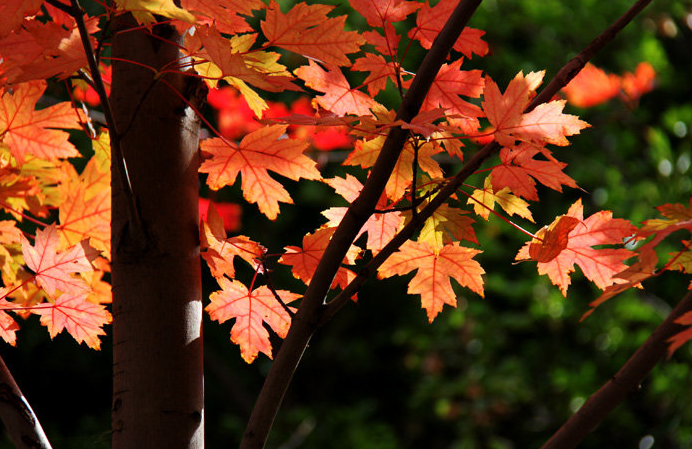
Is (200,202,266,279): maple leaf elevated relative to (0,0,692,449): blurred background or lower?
elevated

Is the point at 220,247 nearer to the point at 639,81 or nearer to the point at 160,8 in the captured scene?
the point at 160,8

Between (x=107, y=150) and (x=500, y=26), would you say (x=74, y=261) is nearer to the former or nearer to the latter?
(x=107, y=150)

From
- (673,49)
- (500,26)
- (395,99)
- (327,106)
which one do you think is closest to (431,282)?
(327,106)

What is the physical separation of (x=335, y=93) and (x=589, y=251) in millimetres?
349

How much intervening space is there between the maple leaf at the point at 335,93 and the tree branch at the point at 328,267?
0.18 m

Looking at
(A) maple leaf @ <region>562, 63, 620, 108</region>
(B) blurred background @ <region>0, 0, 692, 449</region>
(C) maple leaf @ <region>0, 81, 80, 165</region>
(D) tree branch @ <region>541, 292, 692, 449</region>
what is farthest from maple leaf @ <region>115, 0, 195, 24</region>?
(A) maple leaf @ <region>562, 63, 620, 108</region>

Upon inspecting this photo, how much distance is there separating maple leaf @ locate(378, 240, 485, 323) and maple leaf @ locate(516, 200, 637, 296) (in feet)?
0.20

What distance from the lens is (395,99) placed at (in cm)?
414

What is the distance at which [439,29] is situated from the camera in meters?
0.74

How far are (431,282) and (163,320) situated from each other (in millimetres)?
315

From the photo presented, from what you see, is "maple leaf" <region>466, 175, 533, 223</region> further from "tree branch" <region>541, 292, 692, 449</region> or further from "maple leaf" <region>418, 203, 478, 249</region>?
"tree branch" <region>541, 292, 692, 449</region>

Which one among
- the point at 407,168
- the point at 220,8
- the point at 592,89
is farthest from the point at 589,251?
the point at 592,89

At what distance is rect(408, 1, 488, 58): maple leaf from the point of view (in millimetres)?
716

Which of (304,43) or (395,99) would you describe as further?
(395,99)
